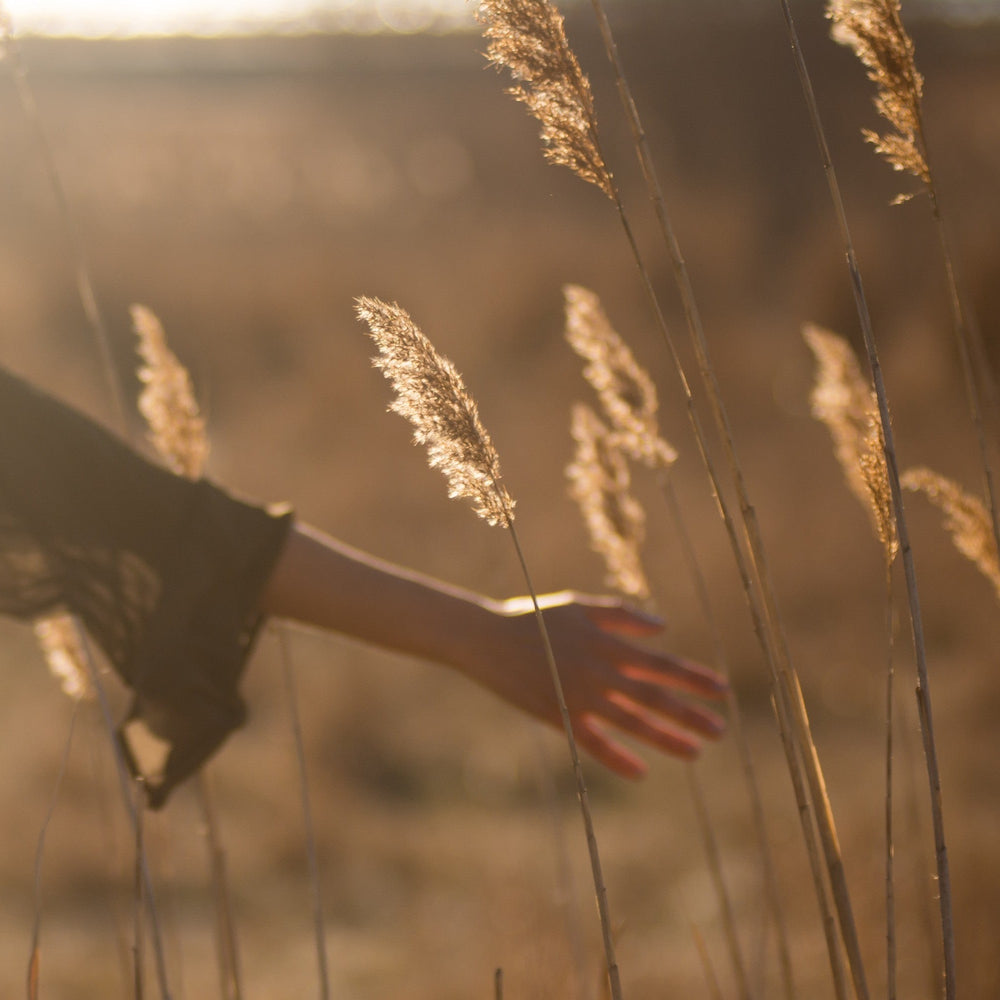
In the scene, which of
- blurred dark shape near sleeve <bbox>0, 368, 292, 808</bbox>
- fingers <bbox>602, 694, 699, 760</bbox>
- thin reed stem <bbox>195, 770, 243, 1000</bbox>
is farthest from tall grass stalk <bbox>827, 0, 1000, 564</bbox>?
thin reed stem <bbox>195, 770, 243, 1000</bbox>

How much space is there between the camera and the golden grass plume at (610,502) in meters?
1.31

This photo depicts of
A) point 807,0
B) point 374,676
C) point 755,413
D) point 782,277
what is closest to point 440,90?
point 807,0

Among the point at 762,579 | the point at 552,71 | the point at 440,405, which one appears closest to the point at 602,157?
the point at 552,71

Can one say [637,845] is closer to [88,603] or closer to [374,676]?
[374,676]

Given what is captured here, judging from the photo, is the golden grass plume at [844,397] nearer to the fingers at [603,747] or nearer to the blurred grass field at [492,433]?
the fingers at [603,747]

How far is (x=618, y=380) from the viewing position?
1232 millimetres

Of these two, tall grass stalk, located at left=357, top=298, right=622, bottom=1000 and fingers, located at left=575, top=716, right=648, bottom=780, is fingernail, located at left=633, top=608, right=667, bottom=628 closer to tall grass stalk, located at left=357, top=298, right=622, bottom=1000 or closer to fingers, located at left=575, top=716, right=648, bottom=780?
fingers, located at left=575, top=716, right=648, bottom=780

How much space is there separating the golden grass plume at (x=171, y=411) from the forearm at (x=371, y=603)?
11.8 inches

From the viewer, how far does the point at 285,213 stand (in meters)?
8.20

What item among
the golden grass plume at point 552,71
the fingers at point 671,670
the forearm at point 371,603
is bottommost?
the fingers at point 671,670

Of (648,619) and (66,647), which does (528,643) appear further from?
(66,647)

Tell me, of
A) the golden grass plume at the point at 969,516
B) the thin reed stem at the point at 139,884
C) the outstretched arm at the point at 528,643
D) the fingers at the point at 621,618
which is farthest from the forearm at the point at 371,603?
the golden grass plume at the point at 969,516

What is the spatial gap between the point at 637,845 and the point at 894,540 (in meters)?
2.96

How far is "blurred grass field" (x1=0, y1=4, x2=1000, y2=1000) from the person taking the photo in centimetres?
292
